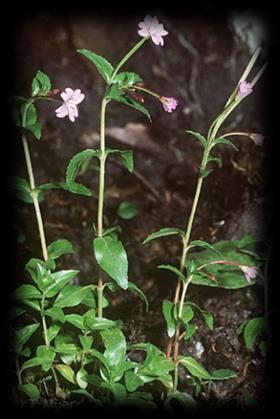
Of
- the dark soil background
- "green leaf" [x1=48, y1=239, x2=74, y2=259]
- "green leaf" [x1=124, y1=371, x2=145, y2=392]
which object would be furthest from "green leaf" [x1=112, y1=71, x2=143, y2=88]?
"green leaf" [x1=124, y1=371, x2=145, y2=392]

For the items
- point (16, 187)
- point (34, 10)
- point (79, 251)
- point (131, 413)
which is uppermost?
point (34, 10)

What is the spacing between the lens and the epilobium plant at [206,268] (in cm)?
186

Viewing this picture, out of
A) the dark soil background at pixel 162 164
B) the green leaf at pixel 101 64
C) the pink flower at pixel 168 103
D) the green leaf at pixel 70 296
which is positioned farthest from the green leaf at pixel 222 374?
the green leaf at pixel 101 64

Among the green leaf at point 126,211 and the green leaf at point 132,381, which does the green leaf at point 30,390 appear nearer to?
the green leaf at point 132,381

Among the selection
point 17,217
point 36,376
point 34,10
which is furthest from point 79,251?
point 34,10

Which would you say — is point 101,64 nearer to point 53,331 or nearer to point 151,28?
point 151,28

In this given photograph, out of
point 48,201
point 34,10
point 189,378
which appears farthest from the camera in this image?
point 34,10

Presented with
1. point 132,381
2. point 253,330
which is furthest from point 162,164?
point 132,381

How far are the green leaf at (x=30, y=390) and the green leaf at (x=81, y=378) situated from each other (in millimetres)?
144

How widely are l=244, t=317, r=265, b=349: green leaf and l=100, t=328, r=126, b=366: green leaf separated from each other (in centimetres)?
55

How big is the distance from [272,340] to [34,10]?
3281 mm

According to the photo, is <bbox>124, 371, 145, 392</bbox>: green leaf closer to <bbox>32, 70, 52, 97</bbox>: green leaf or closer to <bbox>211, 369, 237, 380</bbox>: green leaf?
<bbox>211, 369, 237, 380</bbox>: green leaf

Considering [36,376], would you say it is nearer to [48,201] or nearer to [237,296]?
[237,296]

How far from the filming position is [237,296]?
2.50 meters
